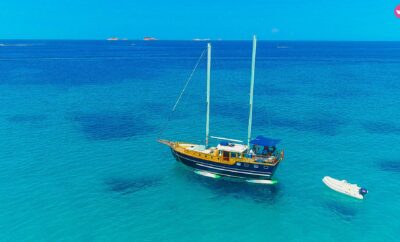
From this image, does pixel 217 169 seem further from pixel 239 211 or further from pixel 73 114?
pixel 73 114

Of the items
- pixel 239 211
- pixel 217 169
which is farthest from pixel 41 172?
pixel 239 211

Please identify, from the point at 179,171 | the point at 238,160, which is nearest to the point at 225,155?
the point at 238,160

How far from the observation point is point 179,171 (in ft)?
155

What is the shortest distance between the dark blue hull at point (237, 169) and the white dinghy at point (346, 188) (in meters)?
6.91

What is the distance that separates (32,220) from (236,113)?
50.1 metres

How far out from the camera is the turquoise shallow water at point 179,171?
34531 millimetres

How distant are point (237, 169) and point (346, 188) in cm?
1324

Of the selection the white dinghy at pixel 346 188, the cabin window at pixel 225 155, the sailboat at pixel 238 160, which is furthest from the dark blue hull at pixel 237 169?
the white dinghy at pixel 346 188

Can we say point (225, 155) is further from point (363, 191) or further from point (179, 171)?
point (363, 191)

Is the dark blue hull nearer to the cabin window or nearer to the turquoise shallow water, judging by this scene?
the cabin window

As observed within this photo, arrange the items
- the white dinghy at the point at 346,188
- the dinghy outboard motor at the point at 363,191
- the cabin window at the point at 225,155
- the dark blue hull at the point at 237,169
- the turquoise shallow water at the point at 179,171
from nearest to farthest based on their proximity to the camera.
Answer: the turquoise shallow water at the point at 179,171 < the dinghy outboard motor at the point at 363,191 < the white dinghy at the point at 346,188 < the dark blue hull at the point at 237,169 < the cabin window at the point at 225,155

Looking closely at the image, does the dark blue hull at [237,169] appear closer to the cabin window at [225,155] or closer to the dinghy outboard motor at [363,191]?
the cabin window at [225,155]

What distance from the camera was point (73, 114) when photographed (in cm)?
7306

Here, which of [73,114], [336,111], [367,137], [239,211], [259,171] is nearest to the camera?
[239,211]
